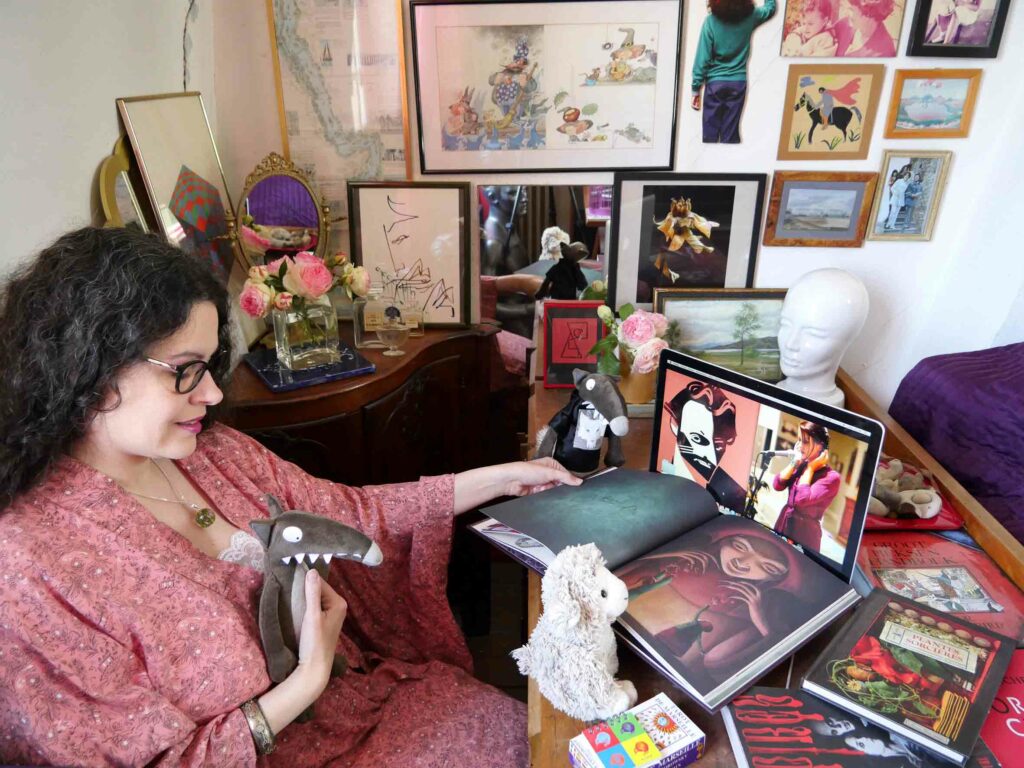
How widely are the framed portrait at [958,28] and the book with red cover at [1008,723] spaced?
1.35m

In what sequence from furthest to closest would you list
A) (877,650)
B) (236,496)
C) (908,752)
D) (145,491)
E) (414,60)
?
1. (414,60)
2. (236,496)
3. (145,491)
4. (877,650)
5. (908,752)

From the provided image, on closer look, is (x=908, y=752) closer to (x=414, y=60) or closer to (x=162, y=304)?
(x=162, y=304)

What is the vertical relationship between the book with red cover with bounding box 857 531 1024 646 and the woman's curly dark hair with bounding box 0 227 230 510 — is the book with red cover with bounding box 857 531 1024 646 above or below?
below

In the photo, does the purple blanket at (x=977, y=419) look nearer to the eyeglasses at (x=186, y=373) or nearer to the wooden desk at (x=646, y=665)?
the wooden desk at (x=646, y=665)

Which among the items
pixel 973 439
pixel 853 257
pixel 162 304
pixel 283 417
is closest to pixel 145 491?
pixel 162 304

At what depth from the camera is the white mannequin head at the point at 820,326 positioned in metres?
1.34

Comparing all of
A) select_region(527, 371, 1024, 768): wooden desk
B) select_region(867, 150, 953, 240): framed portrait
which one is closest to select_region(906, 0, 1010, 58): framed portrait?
select_region(867, 150, 953, 240): framed portrait

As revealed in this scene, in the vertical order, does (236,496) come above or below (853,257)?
below

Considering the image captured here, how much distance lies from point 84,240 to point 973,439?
1644mm

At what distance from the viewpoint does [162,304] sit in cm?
90

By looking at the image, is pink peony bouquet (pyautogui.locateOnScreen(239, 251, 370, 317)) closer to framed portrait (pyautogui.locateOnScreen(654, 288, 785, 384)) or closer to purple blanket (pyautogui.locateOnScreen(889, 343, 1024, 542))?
framed portrait (pyautogui.locateOnScreen(654, 288, 785, 384))

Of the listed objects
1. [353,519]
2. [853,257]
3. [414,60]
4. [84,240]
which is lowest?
[353,519]

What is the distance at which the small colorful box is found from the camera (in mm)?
737

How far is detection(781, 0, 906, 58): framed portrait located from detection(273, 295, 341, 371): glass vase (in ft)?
4.06
